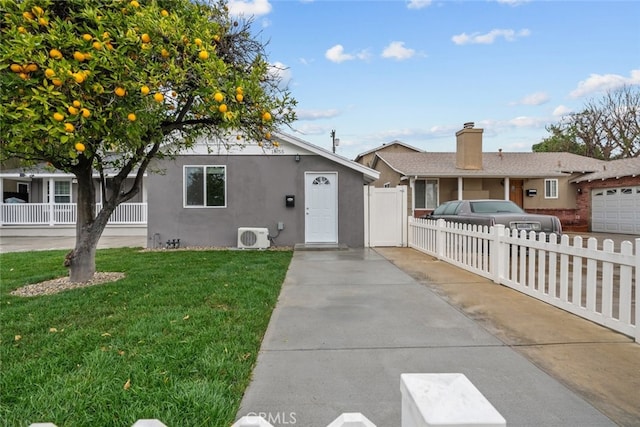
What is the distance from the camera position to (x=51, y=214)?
53.6 feet

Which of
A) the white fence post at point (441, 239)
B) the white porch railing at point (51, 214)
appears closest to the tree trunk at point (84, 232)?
the white fence post at point (441, 239)

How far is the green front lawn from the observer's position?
224cm

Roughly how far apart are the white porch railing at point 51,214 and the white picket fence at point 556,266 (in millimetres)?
13044

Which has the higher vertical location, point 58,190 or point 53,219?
point 58,190

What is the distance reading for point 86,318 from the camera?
13.3 ft

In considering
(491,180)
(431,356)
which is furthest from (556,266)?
(491,180)

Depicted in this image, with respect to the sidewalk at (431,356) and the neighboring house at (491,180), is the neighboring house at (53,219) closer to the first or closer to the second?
the neighboring house at (491,180)

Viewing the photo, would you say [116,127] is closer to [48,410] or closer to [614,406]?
[48,410]

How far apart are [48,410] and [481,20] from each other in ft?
36.2

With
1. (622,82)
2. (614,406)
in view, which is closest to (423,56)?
(614,406)

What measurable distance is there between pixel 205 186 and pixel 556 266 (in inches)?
357

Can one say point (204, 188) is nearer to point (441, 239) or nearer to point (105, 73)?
point (441, 239)

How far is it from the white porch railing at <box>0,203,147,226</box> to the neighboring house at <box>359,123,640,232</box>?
12.0 metres

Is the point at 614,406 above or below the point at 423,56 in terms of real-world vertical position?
below
